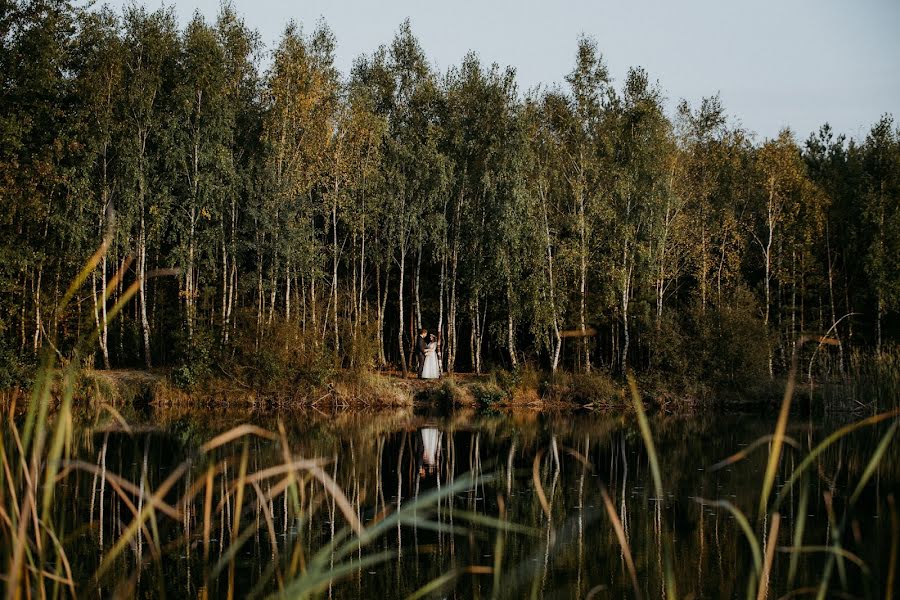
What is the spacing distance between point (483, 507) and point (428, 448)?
7459 millimetres

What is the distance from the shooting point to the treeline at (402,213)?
3064 centimetres

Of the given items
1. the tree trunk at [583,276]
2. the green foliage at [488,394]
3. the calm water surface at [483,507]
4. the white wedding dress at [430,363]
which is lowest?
the calm water surface at [483,507]

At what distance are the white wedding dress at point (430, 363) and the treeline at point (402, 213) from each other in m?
1.57

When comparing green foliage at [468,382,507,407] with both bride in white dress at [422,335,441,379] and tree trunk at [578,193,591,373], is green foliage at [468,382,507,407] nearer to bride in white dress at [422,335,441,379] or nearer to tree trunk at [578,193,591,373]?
bride in white dress at [422,335,441,379]

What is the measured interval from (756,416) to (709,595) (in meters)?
21.7

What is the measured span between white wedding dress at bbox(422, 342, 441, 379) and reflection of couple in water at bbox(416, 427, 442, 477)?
313 inches

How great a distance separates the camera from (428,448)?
22688 millimetres

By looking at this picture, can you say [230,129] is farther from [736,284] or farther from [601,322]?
[736,284]

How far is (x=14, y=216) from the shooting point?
86.5ft

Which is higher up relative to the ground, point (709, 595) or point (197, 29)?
point (197, 29)

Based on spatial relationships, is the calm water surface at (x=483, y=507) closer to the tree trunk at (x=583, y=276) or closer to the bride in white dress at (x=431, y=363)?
the bride in white dress at (x=431, y=363)

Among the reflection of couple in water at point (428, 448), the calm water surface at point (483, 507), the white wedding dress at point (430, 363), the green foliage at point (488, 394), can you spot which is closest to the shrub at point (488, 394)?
the green foliage at point (488, 394)

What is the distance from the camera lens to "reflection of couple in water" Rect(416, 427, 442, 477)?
19891 mm

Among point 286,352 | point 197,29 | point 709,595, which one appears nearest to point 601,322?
point 286,352
